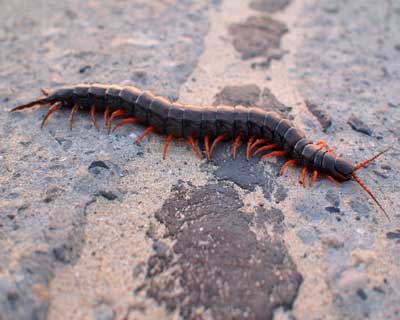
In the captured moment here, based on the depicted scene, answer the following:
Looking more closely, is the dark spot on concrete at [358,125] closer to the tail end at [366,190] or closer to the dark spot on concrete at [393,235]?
the tail end at [366,190]

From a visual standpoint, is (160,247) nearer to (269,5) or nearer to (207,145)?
(207,145)

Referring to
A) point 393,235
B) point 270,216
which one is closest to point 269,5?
point 270,216

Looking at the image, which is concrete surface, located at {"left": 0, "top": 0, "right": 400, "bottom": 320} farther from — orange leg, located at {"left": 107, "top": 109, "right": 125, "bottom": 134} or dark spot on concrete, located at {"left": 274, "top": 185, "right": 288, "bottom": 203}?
orange leg, located at {"left": 107, "top": 109, "right": 125, "bottom": 134}

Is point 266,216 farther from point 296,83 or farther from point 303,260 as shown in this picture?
A: point 296,83

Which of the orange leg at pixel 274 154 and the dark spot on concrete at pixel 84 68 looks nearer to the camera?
the orange leg at pixel 274 154

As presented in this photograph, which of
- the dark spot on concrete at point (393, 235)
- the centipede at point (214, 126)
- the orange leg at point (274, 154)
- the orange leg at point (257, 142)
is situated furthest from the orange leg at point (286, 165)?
the dark spot on concrete at point (393, 235)

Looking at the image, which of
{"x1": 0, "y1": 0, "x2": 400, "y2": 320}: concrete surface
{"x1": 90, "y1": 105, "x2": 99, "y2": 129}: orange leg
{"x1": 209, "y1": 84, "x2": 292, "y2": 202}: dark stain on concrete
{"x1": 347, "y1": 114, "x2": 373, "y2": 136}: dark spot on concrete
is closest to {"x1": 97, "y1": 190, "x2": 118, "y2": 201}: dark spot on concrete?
{"x1": 0, "y1": 0, "x2": 400, "y2": 320}: concrete surface

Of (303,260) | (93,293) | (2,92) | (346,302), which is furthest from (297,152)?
(2,92)
